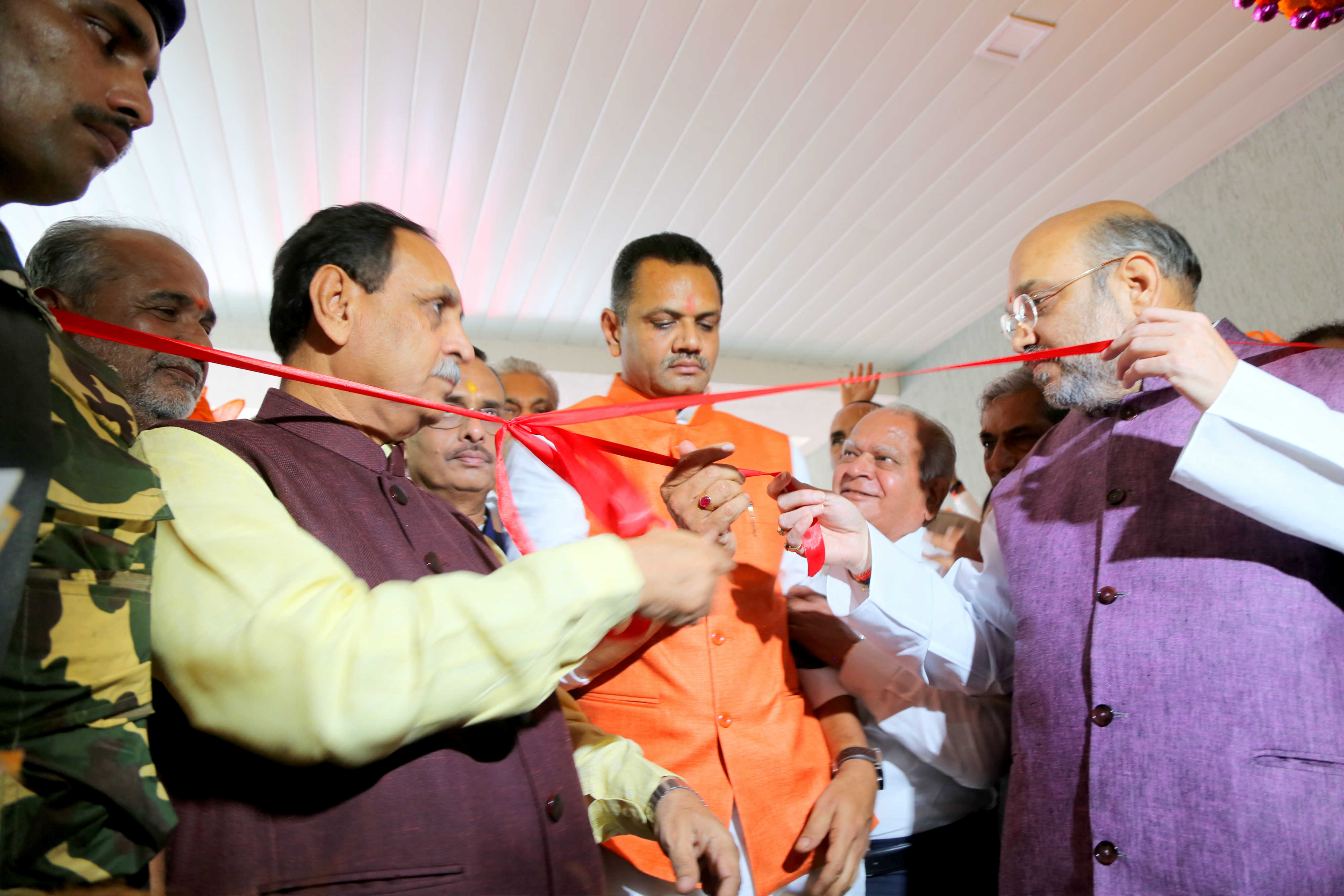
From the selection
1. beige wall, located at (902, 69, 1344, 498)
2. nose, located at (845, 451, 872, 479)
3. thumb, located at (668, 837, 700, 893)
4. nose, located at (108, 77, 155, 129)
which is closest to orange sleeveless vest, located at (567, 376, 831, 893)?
thumb, located at (668, 837, 700, 893)

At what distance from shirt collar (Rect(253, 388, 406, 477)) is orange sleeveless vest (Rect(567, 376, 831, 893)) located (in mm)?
656

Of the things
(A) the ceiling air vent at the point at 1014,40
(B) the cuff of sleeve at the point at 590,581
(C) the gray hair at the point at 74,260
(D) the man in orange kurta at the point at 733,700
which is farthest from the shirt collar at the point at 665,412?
(A) the ceiling air vent at the point at 1014,40

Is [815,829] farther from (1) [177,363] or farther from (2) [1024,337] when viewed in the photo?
(1) [177,363]

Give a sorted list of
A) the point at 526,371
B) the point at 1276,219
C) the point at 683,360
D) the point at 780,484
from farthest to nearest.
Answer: the point at 1276,219 < the point at 526,371 < the point at 683,360 < the point at 780,484

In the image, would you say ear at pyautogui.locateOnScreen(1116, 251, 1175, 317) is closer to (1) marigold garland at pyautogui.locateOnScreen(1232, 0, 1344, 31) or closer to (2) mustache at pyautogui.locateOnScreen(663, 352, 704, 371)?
(2) mustache at pyautogui.locateOnScreen(663, 352, 704, 371)

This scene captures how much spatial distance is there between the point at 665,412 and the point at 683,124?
3.60 metres

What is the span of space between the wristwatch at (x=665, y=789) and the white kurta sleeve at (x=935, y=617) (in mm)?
632

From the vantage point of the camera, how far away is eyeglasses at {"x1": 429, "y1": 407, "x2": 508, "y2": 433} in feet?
6.98

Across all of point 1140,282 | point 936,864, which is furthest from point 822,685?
point 1140,282

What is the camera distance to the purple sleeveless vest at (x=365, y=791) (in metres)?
1.11

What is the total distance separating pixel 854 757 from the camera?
2.15 metres

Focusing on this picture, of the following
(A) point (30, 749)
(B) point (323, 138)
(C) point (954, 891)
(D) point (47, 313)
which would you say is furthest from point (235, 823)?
(B) point (323, 138)

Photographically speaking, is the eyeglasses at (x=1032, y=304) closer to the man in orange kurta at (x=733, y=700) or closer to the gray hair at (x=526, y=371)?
the man in orange kurta at (x=733, y=700)

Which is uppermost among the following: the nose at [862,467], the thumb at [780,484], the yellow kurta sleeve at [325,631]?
the nose at [862,467]
